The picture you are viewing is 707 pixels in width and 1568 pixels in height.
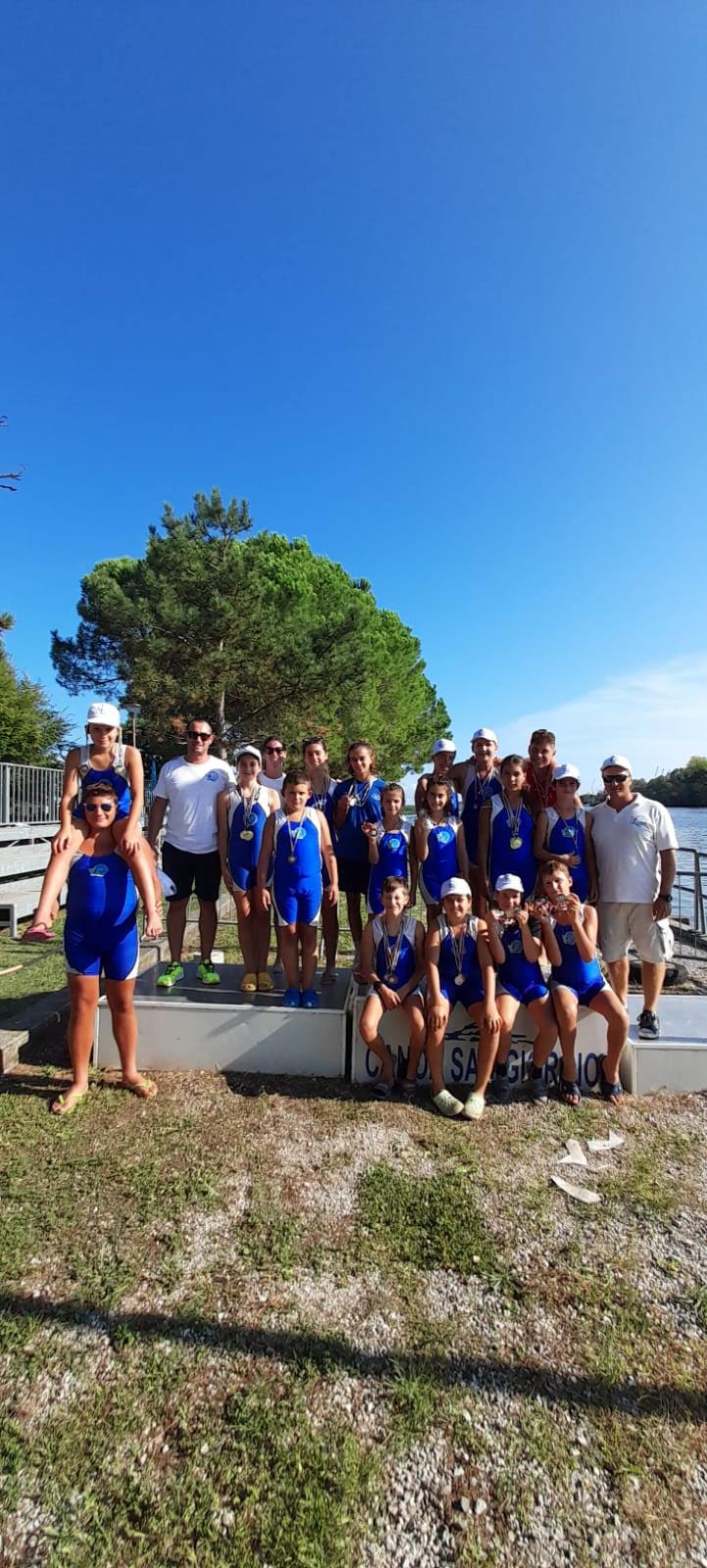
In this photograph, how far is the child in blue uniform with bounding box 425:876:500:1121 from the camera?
3.88 meters

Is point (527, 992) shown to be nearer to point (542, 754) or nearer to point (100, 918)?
point (542, 754)

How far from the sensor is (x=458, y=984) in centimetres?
404

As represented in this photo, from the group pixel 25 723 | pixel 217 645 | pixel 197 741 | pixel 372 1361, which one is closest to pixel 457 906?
pixel 197 741

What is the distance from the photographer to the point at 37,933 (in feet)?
11.3

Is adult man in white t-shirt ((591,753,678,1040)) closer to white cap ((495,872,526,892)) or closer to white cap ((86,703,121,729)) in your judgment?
white cap ((495,872,526,892))

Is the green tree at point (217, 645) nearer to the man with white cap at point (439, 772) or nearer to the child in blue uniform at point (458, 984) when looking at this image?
the man with white cap at point (439, 772)

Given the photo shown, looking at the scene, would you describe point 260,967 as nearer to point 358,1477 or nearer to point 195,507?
point 358,1477

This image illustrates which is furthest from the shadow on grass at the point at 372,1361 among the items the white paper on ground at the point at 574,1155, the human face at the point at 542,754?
the human face at the point at 542,754

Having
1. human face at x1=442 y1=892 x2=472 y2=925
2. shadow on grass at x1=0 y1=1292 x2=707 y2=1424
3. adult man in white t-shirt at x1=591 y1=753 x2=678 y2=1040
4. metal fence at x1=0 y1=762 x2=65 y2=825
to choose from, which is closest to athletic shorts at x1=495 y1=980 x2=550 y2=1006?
human face at x1=442 y1=892 x2=472 y2=925

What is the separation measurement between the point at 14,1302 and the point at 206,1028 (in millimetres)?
1904

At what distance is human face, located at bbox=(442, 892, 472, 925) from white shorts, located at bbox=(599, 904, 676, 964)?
45.2 inches

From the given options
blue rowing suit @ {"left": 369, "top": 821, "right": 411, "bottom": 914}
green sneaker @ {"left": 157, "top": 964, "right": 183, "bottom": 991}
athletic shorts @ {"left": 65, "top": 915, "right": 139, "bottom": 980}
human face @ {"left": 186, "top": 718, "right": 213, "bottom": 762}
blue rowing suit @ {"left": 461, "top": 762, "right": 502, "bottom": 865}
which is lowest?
green sneaker @ {"left": 157, "top": 964, "right": 183, "bottom": 991}

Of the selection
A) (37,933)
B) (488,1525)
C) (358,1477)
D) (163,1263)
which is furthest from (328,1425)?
(37,933)

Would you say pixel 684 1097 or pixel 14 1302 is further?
pixel 684 1097
